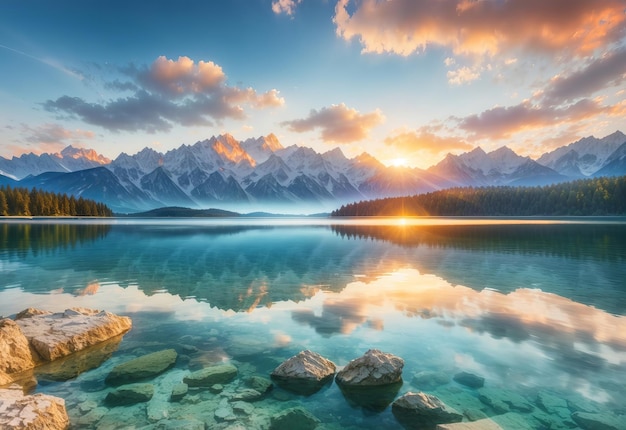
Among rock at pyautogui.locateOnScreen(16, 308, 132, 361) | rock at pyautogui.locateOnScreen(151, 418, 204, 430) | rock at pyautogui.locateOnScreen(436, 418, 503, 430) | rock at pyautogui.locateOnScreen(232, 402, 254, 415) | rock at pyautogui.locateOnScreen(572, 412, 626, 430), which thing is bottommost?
rock at pyautogui.locateOnScreen(572, 412, 626, 430)

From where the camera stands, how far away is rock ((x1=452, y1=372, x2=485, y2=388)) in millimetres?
12172

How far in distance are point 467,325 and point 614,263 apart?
3237 cm

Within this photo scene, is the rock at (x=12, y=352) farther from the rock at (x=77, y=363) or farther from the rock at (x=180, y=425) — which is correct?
the rock at (x=180, y=425)

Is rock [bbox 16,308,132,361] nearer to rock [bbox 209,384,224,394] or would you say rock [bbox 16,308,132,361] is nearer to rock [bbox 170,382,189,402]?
rock [bbox 170,382,189,402]

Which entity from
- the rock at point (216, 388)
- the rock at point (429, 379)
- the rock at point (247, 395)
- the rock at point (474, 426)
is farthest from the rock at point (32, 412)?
the rock at point (429, 379)

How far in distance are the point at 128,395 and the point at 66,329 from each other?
6786 millimetres

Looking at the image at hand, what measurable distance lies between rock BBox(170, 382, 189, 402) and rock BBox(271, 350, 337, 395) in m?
3.07

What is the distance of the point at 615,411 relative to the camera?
10.3m

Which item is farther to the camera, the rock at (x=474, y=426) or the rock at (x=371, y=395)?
the rock at (x=371, y=395)

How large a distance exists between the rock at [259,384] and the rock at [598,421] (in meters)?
9.50

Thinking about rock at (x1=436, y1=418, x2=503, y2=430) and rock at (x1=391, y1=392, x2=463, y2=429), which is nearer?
rock at (x1=436, y1=418, x2=503, y2=430)

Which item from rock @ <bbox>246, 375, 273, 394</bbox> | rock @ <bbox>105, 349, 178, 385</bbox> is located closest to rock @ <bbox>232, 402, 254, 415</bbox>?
rock @ <bbox>246, 375, 273, 394</bbox>

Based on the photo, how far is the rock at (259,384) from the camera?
458 inches

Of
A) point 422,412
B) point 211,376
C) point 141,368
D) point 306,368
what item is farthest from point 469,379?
point 141,368
